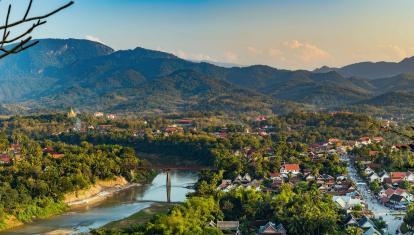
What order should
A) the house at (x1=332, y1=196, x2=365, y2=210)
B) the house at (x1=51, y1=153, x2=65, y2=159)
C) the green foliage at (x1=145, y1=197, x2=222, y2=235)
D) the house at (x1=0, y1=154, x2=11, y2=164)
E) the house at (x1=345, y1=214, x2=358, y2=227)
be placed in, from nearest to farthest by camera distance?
the green foliage at (x1=145, y1=197, x2=222, y2=235), the house at (x1=345, y1=214, x2=358, y2=227), the house at (x1=332, y1=196, x2=365, y2=210), the house at (x1=0, y1=154, x2=11, y2=164), the house at (x1=51, y1=153, x2=65, y2=159)

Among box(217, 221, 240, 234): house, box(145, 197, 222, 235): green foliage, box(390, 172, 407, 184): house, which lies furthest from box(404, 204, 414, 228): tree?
box(390, 172, 407, 184): house

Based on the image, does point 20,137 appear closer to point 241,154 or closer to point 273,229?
point 241,154

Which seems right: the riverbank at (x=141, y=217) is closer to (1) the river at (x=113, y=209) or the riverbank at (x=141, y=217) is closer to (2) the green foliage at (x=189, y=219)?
(1) the river at (x=113, y=209)

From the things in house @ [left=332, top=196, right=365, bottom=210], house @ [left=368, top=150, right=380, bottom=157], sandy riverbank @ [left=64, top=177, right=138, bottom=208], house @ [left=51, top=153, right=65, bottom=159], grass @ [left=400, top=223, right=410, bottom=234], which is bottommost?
sandy riverbank @ [left=64, top=177, right=138, bottom=208]

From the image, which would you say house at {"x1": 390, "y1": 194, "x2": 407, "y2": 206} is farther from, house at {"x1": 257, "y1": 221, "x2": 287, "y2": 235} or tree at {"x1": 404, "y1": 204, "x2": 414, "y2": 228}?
house at {"x1": 257, "y1": 221, "x2": 287, "y2": 235}

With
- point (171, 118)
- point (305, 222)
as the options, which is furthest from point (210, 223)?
point (171, 118)

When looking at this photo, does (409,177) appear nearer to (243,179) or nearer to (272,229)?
(243,179)

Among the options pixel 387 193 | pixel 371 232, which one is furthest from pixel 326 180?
pixel 371 232
